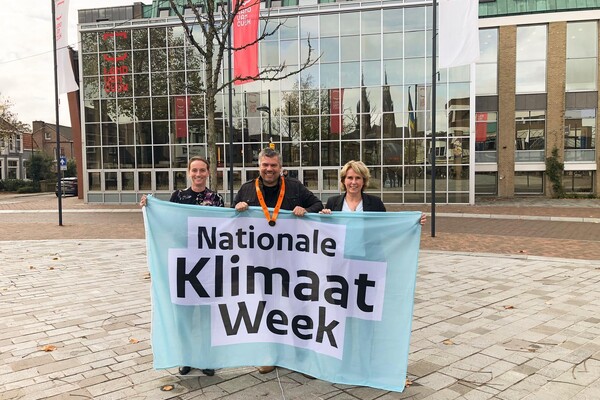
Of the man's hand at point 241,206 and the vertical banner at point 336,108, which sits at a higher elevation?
the vertical banner at point 336,108

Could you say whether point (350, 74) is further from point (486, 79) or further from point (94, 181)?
point (94, 181)

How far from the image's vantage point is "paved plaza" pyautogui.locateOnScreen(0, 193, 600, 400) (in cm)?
373

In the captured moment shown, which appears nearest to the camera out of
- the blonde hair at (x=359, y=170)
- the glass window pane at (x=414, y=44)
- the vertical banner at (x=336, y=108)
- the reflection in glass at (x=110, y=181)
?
the blonde hair at (x=359, y=170)

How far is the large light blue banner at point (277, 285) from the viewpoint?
368 cm

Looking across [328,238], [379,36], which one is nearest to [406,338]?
[328,238]

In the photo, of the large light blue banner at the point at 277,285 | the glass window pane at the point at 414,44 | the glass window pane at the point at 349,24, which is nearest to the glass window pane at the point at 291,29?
the glass window pane at the point at 349,24

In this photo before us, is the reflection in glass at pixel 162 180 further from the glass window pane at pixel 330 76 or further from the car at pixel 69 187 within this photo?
the car at pixel 69 187

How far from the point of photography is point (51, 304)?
6.25m

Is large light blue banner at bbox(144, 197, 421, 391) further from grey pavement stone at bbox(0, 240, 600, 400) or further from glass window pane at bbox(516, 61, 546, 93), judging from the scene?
glass window pane at bbox(516, 61, 546, 93)

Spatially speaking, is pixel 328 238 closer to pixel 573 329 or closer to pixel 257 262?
pixel 257 262

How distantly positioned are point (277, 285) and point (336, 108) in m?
24.7

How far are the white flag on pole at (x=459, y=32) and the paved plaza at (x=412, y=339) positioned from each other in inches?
244

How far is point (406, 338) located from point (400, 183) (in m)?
24.3

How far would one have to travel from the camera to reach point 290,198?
410 centimetres
